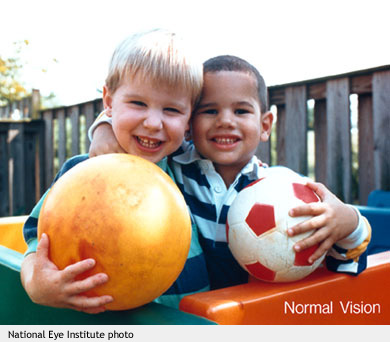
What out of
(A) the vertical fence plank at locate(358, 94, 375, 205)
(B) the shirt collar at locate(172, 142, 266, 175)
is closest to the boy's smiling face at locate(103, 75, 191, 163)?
(B) the shirt collar at locate(172, 142, 266, 175)

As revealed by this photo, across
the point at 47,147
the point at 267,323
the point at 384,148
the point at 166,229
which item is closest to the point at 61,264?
the point at 166,229

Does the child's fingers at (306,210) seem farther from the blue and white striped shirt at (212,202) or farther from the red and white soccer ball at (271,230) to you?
the blue and white striped shirt at (212,202)

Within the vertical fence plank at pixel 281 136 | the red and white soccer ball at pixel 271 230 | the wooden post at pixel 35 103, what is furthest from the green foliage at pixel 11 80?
the red and white soccer ball at pixel 271 230

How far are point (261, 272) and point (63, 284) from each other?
25.4 inches

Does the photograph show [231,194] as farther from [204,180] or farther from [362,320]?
[362,320]

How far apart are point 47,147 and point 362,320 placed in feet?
18.0

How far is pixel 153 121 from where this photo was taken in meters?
1.63

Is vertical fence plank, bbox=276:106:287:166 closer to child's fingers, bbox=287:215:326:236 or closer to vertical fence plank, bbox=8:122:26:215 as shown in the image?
child's fingers, bbox=287:215:326:236

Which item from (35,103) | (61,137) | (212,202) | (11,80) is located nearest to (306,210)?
(212,202)

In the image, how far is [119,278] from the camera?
3.50 ft

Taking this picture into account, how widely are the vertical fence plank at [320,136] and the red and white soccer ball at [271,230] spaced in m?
2.10

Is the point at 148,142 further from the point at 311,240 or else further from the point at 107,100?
the point at 311,240

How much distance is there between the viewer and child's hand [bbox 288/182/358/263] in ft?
4.47

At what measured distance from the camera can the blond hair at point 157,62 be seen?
1634 mm
